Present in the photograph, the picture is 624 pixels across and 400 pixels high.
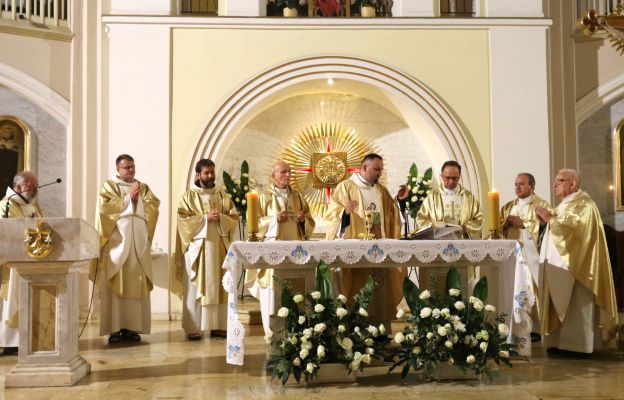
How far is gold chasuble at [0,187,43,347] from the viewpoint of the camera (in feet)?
22.9

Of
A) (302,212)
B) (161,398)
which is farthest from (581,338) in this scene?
(161,398)

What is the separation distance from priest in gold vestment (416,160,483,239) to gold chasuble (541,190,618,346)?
953 millimetres

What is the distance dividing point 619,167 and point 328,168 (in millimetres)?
4136

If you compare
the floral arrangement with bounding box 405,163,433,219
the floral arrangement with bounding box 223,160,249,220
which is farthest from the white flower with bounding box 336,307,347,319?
the floral arrangement with bounding box 405,163,433,219

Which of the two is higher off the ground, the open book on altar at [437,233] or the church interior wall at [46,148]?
the church interior wall at [46,148]

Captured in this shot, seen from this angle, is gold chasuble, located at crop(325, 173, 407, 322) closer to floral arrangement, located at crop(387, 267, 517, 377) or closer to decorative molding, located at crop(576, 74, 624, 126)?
floral arrangement, located at crop(387, 267, 517, 377)

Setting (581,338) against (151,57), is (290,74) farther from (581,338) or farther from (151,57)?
(581,338)

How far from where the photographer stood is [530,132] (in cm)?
1020

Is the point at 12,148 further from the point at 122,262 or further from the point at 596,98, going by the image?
the point at 596,98

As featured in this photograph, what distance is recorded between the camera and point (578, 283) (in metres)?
6.75

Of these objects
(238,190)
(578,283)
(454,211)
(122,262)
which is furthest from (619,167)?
(122,262)

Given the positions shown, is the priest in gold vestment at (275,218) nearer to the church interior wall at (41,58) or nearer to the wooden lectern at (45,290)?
the wooden lectern at (45,290)

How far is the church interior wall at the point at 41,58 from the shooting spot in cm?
995

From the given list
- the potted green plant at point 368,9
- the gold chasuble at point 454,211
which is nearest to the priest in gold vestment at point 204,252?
the gold chasuble at point 454,211
